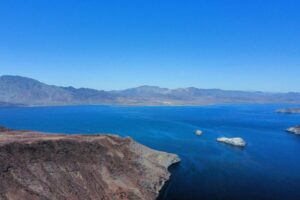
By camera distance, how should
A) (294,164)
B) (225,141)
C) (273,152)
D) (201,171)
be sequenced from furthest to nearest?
1. (225,141)
2. (273,152)
3. (294,164)
4. (201,171)

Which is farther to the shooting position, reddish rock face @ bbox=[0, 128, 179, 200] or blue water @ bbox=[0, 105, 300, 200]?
blue water @ bbox=[0, 105, 300, 200]

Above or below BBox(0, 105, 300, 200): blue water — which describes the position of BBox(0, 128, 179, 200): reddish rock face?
above

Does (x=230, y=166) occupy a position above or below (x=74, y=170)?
below

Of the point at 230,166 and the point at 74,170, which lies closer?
the point at 74,170

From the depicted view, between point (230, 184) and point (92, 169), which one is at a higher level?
point (92, 169)

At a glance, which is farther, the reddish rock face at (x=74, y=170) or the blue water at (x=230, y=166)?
the blue water at (x=230, y=166)

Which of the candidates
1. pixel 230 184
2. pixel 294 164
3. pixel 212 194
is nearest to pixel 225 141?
pixel 294 164

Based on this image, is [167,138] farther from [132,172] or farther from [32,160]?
[32,160]

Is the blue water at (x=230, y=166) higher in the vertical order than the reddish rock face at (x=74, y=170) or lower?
lower
